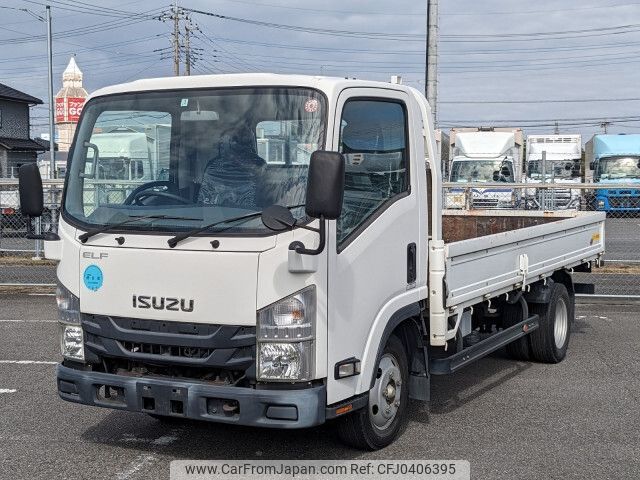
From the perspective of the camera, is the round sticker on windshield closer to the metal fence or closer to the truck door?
the truck door

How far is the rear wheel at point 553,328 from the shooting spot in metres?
8.10

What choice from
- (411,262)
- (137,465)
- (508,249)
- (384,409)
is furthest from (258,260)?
(508,249)

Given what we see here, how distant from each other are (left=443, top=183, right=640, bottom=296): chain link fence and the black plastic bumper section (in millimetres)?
5376

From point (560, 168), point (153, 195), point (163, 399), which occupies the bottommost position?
point (163, 399)

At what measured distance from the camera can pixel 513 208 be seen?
1577 centimetres

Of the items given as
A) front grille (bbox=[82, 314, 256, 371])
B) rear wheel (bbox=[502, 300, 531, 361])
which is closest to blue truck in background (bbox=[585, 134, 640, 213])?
rear wheel (bbox=[502, 300, 531, 361])

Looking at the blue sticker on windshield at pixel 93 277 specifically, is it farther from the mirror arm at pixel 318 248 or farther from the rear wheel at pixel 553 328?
the rear wheel at pixel 553 328

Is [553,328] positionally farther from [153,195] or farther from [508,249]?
[153,195]

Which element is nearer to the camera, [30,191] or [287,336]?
[287,336]

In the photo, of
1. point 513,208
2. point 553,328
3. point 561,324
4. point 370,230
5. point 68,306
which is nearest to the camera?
point 370,230

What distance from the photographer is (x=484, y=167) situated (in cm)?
2528

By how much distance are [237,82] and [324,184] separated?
1088 millimetres

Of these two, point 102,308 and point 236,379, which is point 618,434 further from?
point 102,308

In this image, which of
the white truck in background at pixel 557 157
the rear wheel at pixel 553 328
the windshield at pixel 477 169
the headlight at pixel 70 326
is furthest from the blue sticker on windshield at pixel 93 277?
the white truck in background at pixel 557 157
